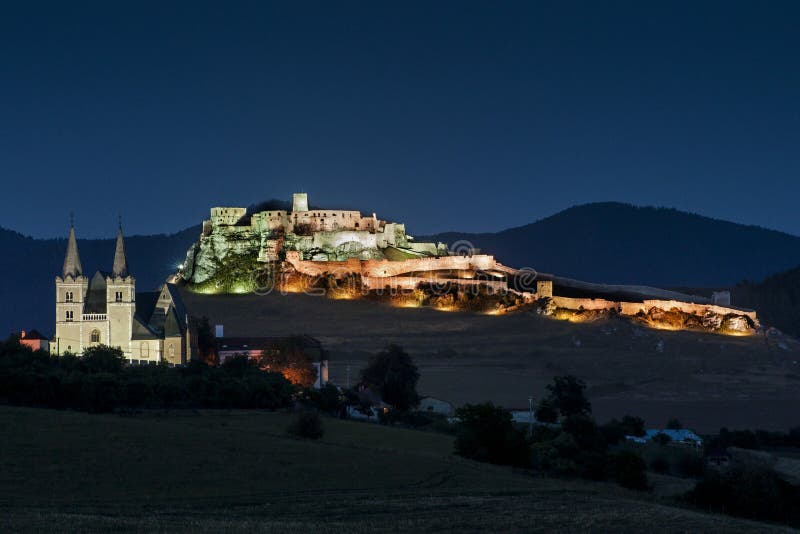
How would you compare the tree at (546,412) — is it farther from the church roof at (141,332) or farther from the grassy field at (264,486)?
the church roof at (141,332)

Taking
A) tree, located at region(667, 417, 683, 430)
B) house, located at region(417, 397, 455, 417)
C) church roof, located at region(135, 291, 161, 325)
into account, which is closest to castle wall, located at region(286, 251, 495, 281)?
church roof, located at region(135, 291, 161, 325)

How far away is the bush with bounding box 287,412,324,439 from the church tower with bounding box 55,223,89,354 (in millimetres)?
27438

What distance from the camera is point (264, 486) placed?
1393 inches

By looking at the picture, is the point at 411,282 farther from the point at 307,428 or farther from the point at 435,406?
the point at 307,428

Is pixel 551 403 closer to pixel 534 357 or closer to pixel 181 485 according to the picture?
pixel 534 357

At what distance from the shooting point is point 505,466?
4509 centimetres

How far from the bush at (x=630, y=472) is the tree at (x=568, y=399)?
24573 mm

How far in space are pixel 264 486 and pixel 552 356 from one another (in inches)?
2379

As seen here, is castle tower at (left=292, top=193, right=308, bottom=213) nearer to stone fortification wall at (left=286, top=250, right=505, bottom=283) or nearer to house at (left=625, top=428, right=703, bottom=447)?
stone fortification wall at (left=286, top=250, right=505, bottom=283)

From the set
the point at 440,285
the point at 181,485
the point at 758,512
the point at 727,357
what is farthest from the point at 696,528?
the point at 440,285

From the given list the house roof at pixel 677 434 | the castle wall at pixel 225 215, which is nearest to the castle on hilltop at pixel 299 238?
the castle wall at pixel 225 215

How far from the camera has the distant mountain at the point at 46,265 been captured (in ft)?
454

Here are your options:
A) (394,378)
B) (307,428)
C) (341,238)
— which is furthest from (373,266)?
(307,428)

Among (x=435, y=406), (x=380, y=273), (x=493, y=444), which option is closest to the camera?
(x=493, y=444)
